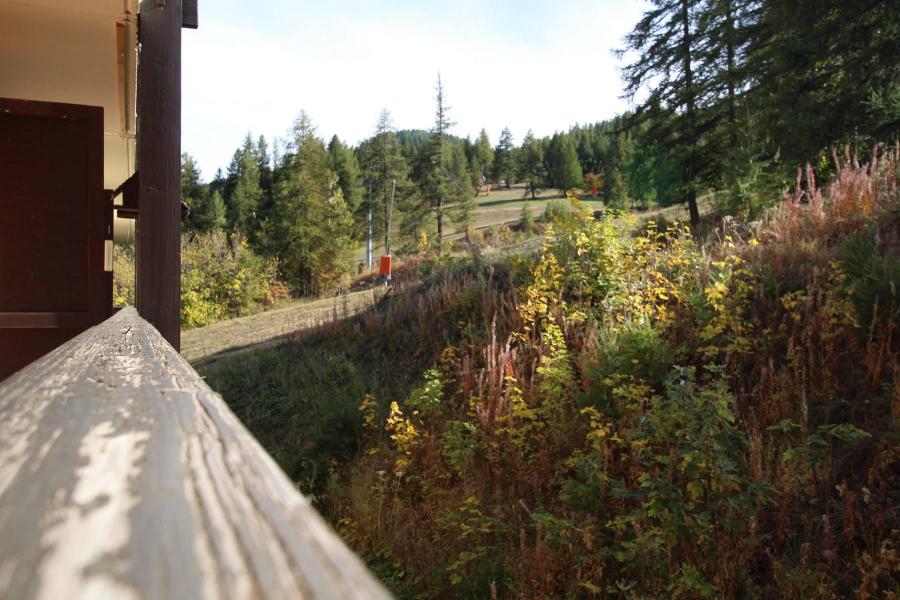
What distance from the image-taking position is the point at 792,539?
3.43 meters

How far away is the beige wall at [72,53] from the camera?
3.53m

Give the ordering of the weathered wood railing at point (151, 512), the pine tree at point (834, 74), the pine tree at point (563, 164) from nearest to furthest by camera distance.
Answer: the weathered wood railing at point (151, 512)
the pine tree at point (834, 74)
the pine tree at point (563, 164)

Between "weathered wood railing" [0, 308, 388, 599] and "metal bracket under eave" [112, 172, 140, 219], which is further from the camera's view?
"metal bracket under eave" [112, 172, 140, 219]

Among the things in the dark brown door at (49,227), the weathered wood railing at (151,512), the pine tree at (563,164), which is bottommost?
the weathered wood railing at (151,512)

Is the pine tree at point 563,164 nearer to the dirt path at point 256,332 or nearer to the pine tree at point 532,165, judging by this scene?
the pine tree at point 532,165

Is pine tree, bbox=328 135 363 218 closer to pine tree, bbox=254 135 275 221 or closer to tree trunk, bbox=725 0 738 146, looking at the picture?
pine tree, bbox=254 135 275 221

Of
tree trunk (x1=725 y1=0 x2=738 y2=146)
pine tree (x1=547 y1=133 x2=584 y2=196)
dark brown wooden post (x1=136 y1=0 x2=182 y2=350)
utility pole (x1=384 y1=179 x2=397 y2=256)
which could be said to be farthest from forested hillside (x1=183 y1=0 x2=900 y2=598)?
pine tree (x1=547 y1=133 x2=584 y2=196)

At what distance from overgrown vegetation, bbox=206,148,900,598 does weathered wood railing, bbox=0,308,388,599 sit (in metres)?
2.91

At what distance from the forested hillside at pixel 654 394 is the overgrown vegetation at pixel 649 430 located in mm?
20

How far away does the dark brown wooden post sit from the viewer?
324cm

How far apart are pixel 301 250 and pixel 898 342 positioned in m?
38.8

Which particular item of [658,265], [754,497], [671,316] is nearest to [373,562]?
[754,497]

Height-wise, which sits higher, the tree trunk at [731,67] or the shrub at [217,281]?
the tree trunk at [731,67]

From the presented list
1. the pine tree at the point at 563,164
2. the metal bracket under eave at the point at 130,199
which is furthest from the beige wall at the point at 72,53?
the pine tree at the point at 563,164
